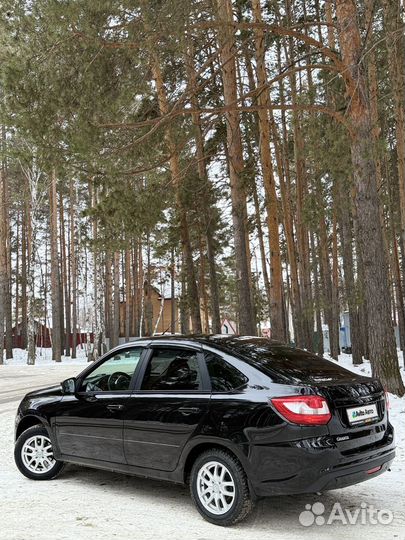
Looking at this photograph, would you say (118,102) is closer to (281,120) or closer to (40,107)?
(40,107)

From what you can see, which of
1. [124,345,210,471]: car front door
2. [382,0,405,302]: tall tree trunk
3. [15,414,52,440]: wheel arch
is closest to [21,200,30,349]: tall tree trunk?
[382,0,405,302]: tall tree trunk

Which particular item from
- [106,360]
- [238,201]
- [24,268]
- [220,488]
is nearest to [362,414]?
[220,488]

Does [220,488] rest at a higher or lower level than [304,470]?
lower

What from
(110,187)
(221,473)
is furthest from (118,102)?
(221,473)

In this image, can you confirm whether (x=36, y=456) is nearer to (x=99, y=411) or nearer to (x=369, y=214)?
(x=99, y=411)

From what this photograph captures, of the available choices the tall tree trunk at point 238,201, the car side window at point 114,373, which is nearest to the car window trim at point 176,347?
the car side window at point 114,373

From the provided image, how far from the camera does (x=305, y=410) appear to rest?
4055mm

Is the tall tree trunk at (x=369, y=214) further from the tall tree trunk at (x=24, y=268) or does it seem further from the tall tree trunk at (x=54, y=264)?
the tall tree trunk at (x=54, y=264)

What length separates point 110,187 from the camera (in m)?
12.8

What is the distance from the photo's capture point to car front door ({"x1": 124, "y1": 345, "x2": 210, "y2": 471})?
4.63 m

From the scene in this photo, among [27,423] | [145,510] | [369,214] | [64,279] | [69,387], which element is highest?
[64,279]

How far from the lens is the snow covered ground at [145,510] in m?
4.17

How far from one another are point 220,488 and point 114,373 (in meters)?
1.72

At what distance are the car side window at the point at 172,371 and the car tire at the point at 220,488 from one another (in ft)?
2.06
